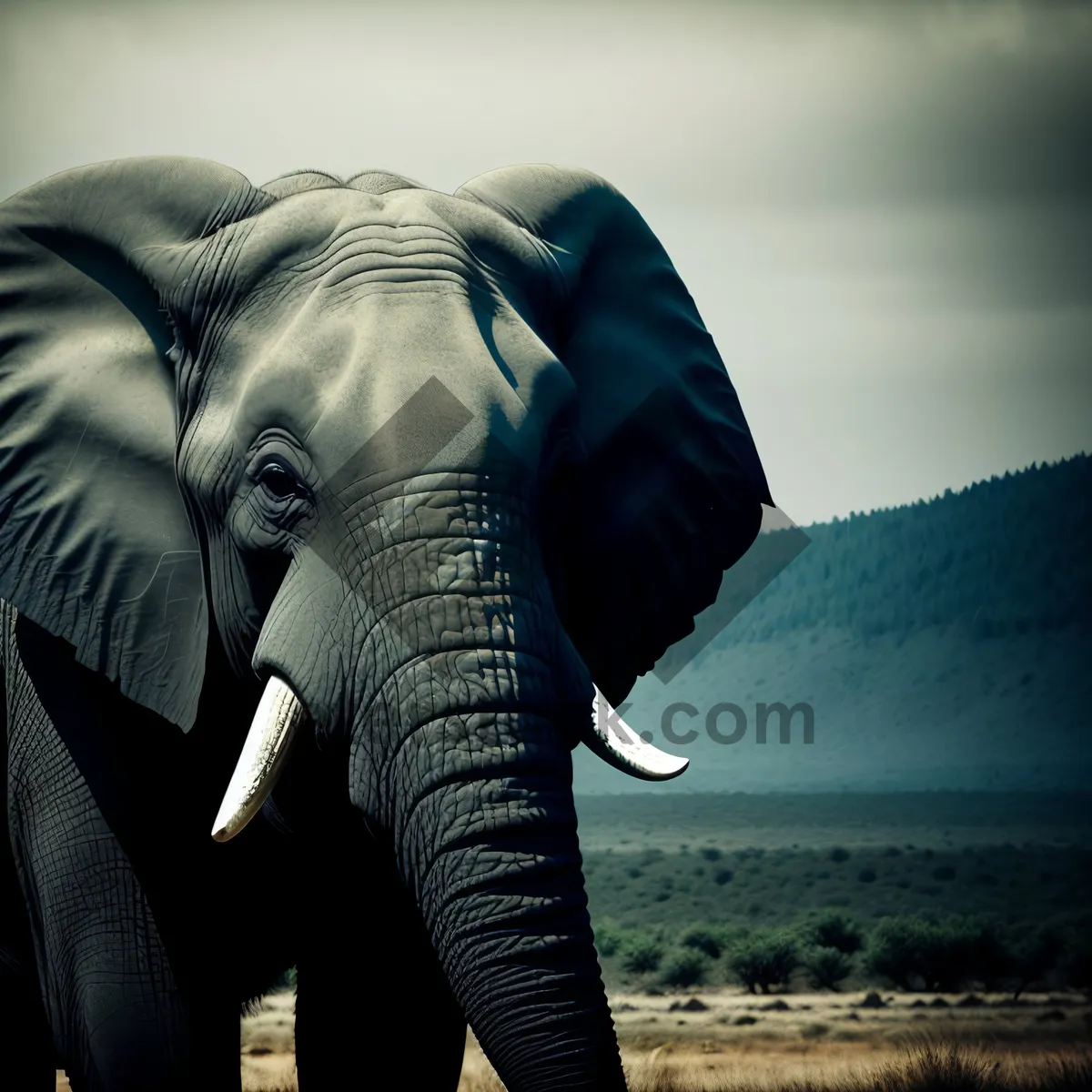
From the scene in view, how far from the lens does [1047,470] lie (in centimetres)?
8794

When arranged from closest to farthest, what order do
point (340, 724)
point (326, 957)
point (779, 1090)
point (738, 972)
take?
point (340, 724)
point (326, 957)
point (779, 1090)
point (738, 972)

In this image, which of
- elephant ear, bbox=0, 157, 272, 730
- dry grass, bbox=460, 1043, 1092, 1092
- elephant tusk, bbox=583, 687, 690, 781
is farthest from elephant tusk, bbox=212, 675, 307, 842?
dry grass, bbox=460, 1043, 1092, 1092

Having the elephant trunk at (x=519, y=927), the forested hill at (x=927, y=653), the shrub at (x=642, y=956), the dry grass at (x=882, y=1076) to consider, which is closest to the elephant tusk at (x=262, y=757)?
the elephant trunk at (x=519, y=927)

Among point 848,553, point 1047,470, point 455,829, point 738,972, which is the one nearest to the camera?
point 455,829

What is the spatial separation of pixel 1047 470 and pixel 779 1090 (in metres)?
78.8

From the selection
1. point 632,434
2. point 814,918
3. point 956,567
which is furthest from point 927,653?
point 632,434

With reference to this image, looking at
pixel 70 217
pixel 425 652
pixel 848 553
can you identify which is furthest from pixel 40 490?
pixel 848 553

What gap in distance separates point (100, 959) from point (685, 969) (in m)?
26.0

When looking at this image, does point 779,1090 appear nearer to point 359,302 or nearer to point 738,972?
point 359,302

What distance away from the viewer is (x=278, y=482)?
14.2 ft

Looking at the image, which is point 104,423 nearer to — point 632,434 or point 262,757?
point 262,757

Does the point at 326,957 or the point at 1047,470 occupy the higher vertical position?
the point at 326,957

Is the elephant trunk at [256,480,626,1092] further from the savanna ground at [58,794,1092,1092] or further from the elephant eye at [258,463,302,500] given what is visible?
the savanna ground at [58,794,1092,1092]

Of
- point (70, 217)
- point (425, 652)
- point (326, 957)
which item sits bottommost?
point (326, 957)
